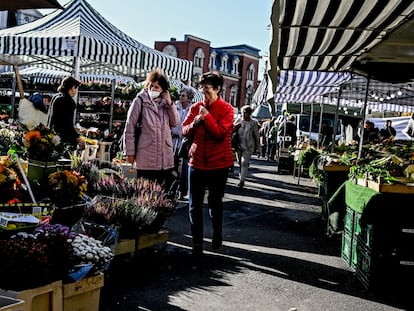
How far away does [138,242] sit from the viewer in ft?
16.8

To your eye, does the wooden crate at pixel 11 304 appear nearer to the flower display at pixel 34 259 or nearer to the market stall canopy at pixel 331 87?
the flower display at pixel 34 259

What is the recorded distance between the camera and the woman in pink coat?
5.93 m

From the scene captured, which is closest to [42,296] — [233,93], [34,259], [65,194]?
[34,259]

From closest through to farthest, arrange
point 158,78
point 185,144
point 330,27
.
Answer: point 330,27 → point 158,78 → point 185,144

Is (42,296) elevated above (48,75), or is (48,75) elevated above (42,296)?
(48,75)

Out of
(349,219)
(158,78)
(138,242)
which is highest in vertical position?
(158,78)

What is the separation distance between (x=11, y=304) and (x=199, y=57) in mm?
57487

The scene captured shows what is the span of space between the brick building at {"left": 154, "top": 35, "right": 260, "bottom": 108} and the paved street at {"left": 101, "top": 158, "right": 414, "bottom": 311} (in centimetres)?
4779

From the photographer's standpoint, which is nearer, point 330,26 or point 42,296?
point 42,296

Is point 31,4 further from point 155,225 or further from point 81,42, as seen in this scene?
point 81,42

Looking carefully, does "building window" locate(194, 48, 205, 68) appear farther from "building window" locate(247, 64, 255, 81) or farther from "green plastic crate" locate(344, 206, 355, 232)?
"green plastic crate" locate(344, 206, 355, 232)

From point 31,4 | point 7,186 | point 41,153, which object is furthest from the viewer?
point 31,4

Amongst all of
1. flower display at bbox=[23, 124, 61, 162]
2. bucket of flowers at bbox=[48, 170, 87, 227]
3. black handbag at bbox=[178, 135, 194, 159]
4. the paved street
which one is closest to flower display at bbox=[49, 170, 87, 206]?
bucket of flowers at bbox=[48, 170, 87, 227]

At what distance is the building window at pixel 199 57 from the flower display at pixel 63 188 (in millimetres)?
54631
